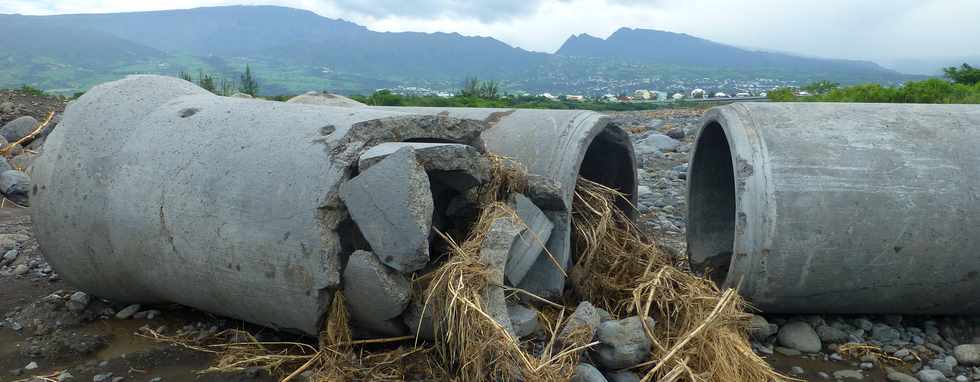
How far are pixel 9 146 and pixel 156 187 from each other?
8.15 metres

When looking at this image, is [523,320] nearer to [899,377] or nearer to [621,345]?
[621,345]

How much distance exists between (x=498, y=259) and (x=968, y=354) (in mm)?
2995

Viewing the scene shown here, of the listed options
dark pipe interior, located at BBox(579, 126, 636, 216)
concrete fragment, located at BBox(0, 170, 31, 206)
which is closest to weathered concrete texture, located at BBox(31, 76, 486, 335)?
dark pipe interior, located at BBox(579, 126, 636, 216)

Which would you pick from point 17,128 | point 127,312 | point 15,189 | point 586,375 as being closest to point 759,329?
point 586,375

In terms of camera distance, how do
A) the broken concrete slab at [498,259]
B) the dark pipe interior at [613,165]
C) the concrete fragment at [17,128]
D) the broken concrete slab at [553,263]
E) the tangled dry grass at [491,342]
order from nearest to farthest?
the tangled dry grass at [491,342] < the broken concrete slab at [498,259] < the broken concrete slab at [553,263] < the dark pipe interior at [613,165] < the concrete fragment at [17,128]

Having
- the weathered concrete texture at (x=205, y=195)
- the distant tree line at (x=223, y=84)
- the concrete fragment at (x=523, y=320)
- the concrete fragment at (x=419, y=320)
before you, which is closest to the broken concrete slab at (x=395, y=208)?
the weathered concrete texture at (x=205, y=195)

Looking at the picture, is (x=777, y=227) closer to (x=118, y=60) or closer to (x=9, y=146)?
(x=9, y=146)

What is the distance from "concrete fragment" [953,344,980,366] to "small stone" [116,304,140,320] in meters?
5.29

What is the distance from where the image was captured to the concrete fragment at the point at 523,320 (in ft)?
12.4

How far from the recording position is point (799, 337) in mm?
4613

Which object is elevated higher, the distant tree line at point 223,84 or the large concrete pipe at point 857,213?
the large concrete pipe at point 857,213

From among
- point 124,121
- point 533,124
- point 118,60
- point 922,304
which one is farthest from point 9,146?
point 118,60

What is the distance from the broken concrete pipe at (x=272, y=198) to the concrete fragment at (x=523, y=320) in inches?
6.8

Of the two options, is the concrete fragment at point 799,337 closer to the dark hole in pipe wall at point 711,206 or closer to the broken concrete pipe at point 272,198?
the dark hole in pipe wall at point 711,206
